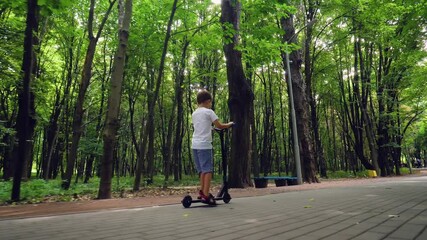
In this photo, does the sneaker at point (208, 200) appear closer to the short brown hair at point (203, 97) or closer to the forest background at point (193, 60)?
the short brown hair at point (203, 97)

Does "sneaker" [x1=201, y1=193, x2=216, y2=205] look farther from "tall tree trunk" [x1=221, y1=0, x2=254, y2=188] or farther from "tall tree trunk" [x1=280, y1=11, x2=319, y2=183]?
"tall tree trunk" [x1=280, y1=11, x2=319, y2=183]

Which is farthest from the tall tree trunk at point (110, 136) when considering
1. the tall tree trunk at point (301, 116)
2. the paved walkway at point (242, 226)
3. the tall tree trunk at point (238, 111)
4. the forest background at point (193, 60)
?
the tall tree trunk at point (301, 116)

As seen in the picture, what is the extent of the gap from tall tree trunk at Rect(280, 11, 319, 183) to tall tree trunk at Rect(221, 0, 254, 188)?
199 inches

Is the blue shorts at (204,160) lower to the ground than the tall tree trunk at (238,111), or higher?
lower

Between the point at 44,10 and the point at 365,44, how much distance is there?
87.0 ft

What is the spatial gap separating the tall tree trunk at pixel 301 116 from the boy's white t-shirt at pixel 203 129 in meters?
11.6

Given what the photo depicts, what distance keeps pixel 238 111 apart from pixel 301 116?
20.8 feet

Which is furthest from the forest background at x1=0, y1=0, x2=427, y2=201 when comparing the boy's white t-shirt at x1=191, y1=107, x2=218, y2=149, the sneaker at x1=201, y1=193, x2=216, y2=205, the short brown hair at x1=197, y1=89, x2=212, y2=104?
the sneaker at x1=201, y1=193, x2=216, y2=205

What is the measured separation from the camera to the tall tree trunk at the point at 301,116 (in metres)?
16.2

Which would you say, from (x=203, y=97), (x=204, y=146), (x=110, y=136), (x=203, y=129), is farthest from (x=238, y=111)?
(x=204, y=146)

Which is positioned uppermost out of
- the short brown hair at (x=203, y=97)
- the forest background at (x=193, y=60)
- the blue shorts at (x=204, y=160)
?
the forest background at (x=193, y=60)

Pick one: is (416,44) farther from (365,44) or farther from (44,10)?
(44,10)

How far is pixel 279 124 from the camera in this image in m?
39.7

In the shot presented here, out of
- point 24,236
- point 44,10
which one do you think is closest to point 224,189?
point 24,236
